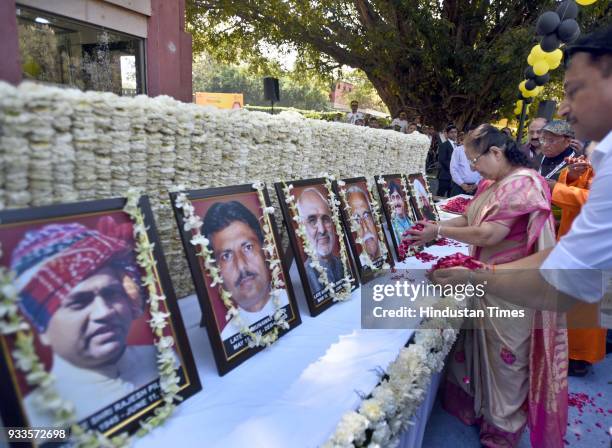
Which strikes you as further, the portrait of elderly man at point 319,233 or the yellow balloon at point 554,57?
the yellow balloon at point 554,57

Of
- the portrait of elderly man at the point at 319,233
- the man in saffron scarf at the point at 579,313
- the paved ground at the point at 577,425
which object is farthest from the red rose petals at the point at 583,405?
the portrait of elderly man at the point at 319,233

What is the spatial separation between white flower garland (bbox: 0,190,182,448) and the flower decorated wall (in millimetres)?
210

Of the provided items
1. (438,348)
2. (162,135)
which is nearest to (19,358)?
(162,135)

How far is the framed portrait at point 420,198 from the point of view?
335cm

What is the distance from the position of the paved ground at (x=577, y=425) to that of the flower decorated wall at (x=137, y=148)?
5.06ft

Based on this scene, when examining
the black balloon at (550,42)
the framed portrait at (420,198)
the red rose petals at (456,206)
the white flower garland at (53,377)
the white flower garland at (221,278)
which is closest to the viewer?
the white flower garland at (53,377)

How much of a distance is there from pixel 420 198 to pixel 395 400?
2469 mm

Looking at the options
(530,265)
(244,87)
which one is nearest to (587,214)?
(530,265)

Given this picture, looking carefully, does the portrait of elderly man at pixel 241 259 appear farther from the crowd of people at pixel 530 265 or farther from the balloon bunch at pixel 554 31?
the balloon bunch at pixel 554 31

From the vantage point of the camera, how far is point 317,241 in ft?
6.51

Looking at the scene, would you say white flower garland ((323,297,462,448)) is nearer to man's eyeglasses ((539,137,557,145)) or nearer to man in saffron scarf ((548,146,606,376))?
man in saffron scarf ((548,146,606,376))

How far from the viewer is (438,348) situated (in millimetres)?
1799

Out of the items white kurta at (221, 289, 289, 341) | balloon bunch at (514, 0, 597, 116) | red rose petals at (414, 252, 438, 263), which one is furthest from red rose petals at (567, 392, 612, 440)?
balloon bunch at (514, 0, 597, 116)

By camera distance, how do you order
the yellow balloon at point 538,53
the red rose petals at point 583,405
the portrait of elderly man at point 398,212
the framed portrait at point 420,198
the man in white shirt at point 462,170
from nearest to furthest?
the red rose petals at point 583,405
the portrait of elderly man at point 398,212
the framed portrait at point 420,198
the man in white shirt at point 462,170
the yellow balloon at point 538,53
